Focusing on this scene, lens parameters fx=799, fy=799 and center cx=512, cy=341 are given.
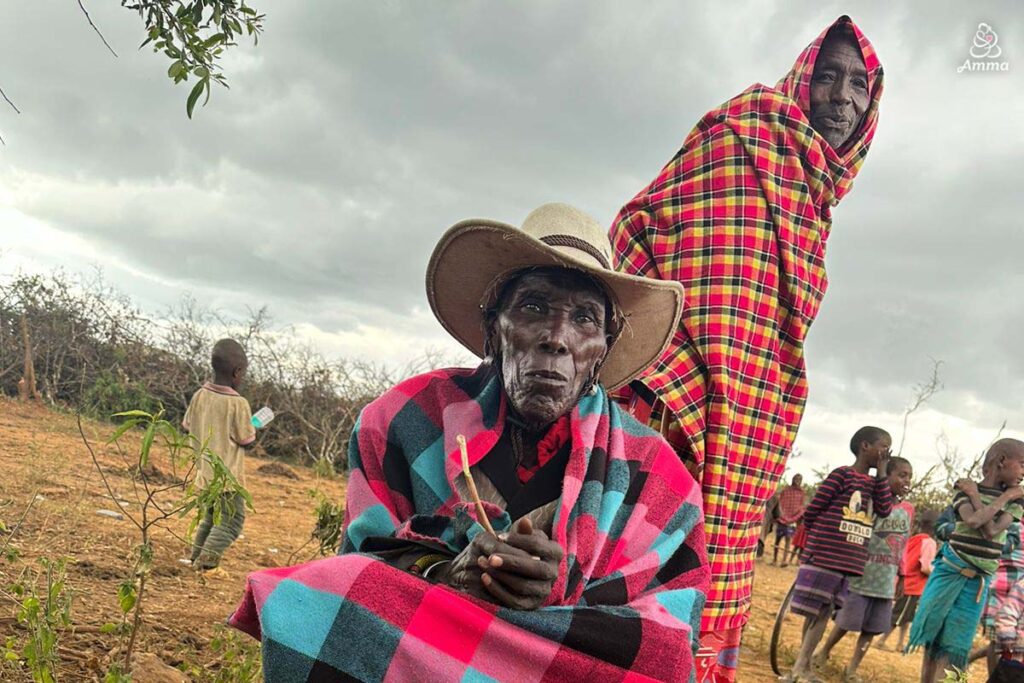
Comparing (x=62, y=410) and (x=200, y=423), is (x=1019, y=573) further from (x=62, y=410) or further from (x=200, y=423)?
(x=62, y=410)

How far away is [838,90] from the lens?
3242mm

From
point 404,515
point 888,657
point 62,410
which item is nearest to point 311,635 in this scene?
point 404,515

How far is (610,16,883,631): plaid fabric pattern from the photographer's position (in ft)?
9.12

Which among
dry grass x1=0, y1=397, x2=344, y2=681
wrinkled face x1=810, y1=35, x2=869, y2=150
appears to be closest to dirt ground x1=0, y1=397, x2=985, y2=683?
dry grass x1=0, y1=397, x2=344, y2=681

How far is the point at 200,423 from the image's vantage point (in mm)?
5684

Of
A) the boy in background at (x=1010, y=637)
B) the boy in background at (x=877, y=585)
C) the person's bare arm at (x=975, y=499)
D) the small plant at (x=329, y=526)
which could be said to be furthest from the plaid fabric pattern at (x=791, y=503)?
the small plant at (x=329, y=526)

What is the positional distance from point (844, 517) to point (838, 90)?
3518 mm

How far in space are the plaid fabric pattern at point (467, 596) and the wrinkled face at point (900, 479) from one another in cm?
518

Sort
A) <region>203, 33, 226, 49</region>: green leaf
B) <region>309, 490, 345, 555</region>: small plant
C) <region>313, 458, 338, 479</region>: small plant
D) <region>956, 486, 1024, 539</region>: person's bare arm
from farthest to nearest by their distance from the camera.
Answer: <region>313, 458, 338, 479</region>: small plant → <region>956, 486, 1024, 539</region>: person's bare arm → <region>309, 490, 345, 555</region>: small plant → <region>203, 33, 226, 49</region>: green leaf

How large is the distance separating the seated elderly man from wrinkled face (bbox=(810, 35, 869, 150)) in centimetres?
134

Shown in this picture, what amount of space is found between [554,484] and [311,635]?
713 millimetres

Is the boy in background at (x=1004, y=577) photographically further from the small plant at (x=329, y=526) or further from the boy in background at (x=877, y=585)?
the small plant at (x=329, y=526)

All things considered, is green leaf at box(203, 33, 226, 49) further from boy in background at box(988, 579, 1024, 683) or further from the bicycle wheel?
boy in background at box(988, 579, 1024, 683)

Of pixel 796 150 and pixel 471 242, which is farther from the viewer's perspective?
pixel 796 150
